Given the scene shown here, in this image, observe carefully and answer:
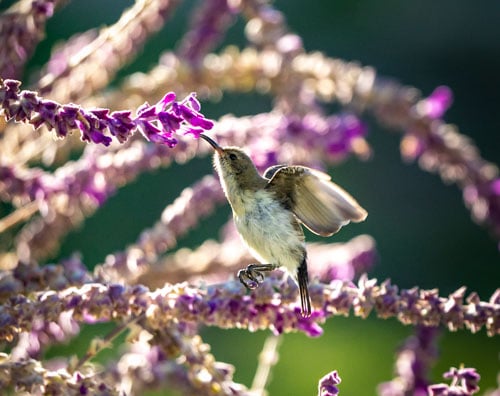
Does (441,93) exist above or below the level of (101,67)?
below

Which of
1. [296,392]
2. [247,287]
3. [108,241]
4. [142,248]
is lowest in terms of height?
[108,241]

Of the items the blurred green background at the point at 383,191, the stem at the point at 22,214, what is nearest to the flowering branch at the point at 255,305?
the stem at the point at 22,214

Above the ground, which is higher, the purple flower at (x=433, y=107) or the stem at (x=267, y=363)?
the purple flower at (x=433, y=107)

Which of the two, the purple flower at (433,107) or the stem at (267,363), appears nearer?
the stem at (267,363)

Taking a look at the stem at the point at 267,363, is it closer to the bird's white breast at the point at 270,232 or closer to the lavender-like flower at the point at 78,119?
the bird's white breast at the point at 270,232

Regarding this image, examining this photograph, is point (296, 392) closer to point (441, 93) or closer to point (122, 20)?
point (441, 93)

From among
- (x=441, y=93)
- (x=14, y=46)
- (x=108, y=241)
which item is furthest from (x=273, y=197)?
(x=108, y=241)

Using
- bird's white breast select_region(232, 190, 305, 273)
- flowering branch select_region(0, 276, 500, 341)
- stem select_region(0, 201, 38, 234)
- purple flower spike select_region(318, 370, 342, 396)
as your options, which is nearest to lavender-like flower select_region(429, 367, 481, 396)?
flowering branch select_region(0, 276, 500, 341)

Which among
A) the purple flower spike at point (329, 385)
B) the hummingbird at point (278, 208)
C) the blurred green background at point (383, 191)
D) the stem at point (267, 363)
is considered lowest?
the blurred green background at point (383, 191)
